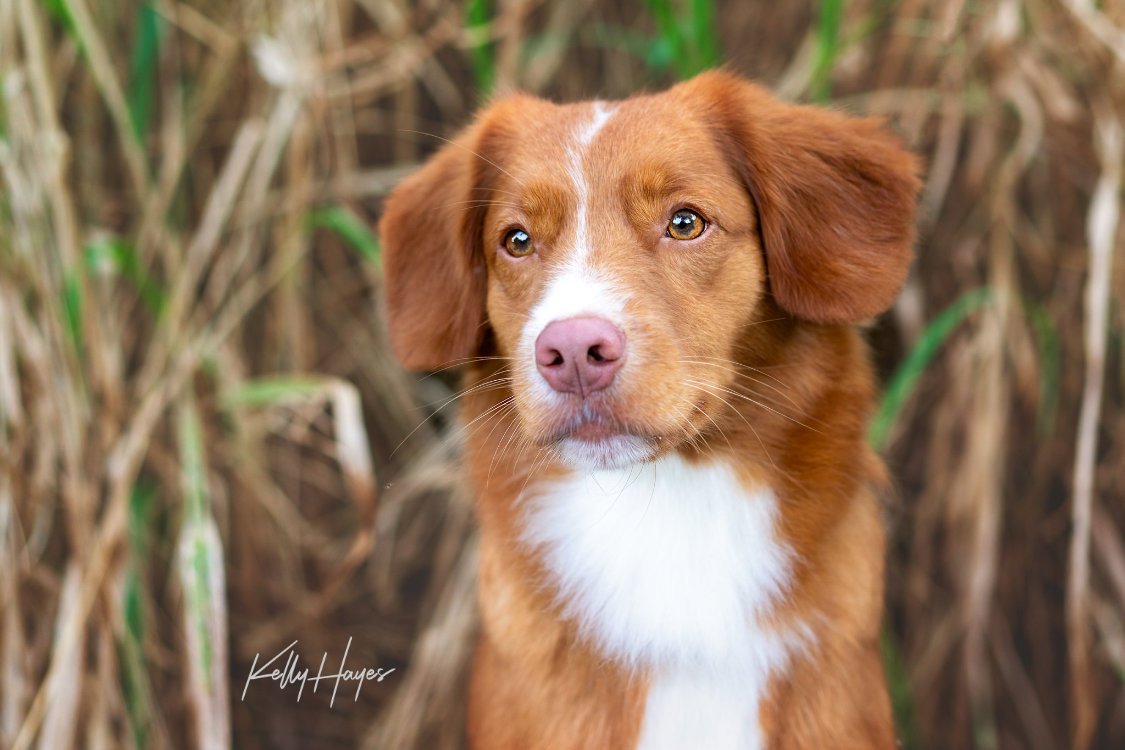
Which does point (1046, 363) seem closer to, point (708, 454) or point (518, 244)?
point (708, 454)

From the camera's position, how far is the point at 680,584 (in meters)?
2.06

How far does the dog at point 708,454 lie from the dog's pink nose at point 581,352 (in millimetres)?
176

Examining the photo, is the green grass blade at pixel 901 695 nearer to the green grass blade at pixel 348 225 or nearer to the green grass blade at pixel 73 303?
the green grass blade at pixel 348 225

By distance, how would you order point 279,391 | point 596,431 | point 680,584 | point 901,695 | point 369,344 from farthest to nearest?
point 369,344, point 901,695, point 279,391, point 680,584, point 596,431

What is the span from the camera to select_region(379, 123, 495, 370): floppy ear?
2.21 metres

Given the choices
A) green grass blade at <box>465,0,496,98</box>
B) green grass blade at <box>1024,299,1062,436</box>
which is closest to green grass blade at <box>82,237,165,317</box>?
green grass blade at <box>465,0,496,98</box>

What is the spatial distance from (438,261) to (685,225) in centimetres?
58

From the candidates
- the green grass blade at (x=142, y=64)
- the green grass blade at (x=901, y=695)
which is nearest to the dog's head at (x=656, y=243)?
the green grass blade at (x=142, y=64)

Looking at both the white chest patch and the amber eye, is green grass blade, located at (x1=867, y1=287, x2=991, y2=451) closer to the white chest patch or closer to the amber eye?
the white chest patch

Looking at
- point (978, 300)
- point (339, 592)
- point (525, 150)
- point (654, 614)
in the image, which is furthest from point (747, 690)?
point (339, 592)

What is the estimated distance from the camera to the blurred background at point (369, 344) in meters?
2.79

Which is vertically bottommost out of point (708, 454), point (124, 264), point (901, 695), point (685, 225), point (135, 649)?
point (901, 695)

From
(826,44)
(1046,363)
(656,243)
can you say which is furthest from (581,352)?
(1046,363)

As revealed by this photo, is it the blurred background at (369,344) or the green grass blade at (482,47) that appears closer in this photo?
the blurred background at (369,344)
